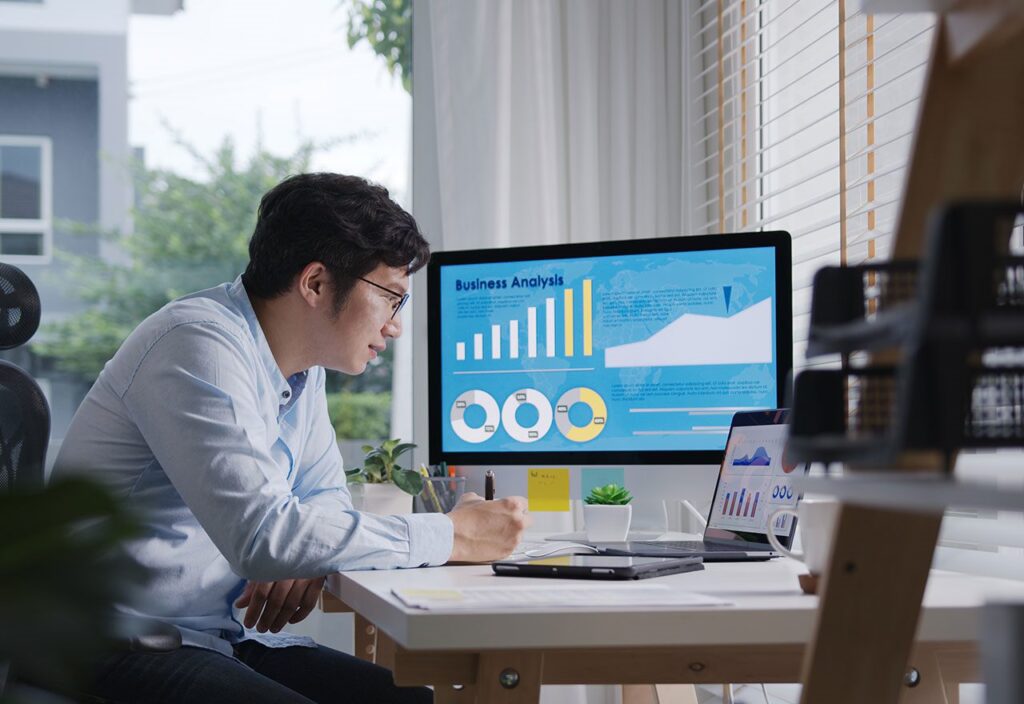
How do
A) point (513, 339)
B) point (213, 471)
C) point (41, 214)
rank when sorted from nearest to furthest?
point (213, 471) < point (513, 339) < point (41, 214)

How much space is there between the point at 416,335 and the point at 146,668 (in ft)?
5.32

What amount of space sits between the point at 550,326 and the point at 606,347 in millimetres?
112

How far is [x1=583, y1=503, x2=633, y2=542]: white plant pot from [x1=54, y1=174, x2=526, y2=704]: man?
29 cm

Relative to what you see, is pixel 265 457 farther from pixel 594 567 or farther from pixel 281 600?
pixel 594 567

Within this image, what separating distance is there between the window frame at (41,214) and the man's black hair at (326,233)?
1.42m

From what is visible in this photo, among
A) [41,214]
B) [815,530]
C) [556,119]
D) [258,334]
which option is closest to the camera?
[815,530]

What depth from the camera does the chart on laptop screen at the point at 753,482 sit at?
5.45ft

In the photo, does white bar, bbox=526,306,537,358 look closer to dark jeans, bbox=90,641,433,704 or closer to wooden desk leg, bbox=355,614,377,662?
wooden desk leg, bbox=355,614,377,662

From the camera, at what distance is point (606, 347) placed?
2.04 meters

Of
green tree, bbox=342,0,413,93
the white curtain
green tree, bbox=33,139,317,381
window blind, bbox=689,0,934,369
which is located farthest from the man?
green tree, bbox=342,0,413,93

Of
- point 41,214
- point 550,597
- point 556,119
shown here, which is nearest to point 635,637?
point 550,597

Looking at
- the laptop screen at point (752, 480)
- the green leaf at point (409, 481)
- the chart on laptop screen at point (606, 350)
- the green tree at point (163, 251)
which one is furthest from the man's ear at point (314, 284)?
the green tree at point (163, 251)

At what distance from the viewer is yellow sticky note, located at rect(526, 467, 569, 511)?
205cm

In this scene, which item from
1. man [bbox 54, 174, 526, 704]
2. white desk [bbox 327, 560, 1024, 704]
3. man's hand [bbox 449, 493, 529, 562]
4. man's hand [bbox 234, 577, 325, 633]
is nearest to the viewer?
white desk [bbox 327, 560, 1024, 704]
